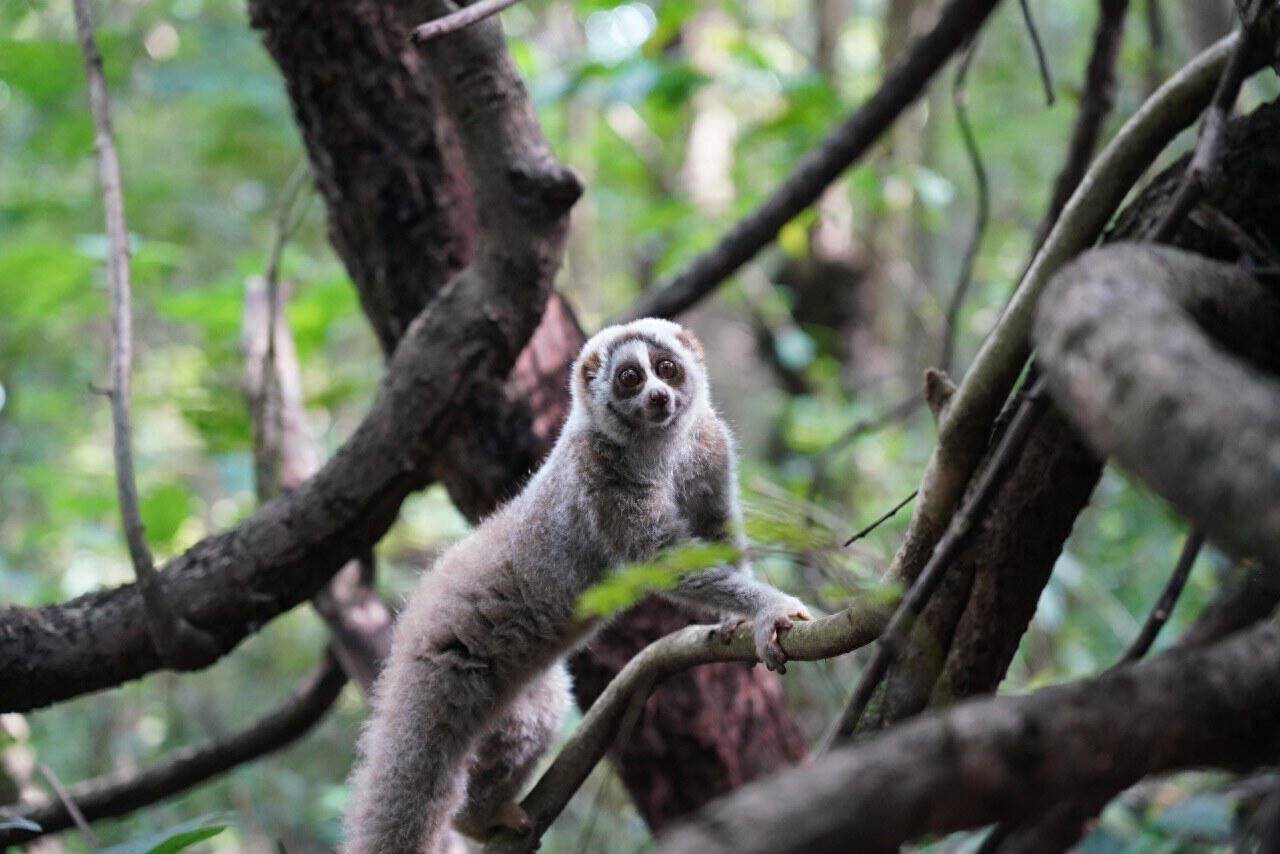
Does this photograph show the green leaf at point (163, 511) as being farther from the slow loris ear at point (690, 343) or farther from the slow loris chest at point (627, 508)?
the slow loris ear at point (690, 343)

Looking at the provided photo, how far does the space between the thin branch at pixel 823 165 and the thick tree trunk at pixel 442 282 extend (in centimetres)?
73

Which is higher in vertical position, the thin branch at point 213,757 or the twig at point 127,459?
the twig at point 127,459

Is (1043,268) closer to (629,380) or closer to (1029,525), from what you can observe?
(1029,525)

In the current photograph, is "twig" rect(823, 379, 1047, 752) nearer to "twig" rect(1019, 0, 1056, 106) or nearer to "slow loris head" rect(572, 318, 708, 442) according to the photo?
"slow loris head" rect(572, 318, 708, 442)

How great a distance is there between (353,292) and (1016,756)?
4.93 meters

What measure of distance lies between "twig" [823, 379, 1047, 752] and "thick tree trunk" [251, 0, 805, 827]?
2.36 metres

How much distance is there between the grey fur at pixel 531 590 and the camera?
3406 millimetres

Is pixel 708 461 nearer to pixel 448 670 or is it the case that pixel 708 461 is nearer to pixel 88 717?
pixel 448 670

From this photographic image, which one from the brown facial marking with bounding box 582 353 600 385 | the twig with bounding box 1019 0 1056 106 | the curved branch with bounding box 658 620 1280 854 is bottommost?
the curved branch with bounding box 658 620 1280 854

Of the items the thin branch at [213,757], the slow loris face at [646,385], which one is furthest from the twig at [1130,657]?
the thin branch at [213,757]

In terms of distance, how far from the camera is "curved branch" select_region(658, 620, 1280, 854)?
3.46 feet

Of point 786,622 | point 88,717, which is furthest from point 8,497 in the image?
point 786,622

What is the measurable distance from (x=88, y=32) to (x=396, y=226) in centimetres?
115

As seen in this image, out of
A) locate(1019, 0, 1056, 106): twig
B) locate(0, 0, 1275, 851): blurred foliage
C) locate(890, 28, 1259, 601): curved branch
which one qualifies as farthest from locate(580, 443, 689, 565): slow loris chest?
locate(1019, 0, 1056, 106): twig
